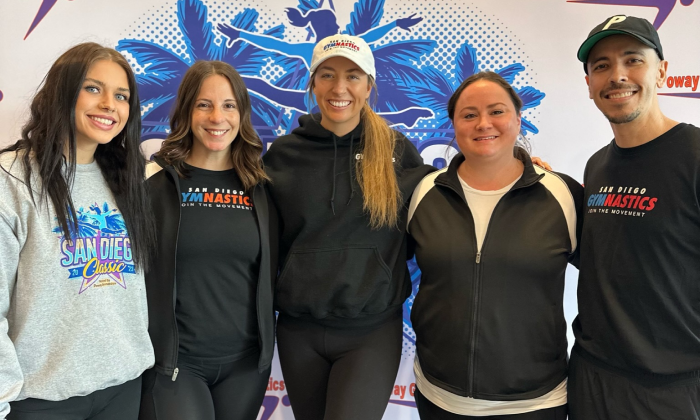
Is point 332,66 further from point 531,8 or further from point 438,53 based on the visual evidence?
point 531,8

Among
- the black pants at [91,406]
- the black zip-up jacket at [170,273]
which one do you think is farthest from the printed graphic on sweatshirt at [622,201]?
the black pants at [91,406]

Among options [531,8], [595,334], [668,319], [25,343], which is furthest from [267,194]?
[531,8]

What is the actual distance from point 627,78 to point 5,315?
207cm

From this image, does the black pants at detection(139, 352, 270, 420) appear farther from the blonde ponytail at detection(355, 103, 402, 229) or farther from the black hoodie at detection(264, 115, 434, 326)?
the blonde ponytail at detection(355, 103, 402, 229)

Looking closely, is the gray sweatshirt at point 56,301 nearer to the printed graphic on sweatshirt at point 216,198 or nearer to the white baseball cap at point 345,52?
the printed graphic on sweatshirt at point 216,198

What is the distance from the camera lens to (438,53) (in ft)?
7.63

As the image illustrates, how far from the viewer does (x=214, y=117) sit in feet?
5.67

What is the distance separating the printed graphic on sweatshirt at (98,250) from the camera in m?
1.31

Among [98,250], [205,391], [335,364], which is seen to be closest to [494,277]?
[335,364]

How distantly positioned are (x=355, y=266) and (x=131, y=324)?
0.80 m

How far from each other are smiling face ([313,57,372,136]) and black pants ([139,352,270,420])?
1.02 meters

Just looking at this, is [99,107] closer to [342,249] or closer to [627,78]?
[342,249]

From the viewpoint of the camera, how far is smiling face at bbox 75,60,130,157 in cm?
138

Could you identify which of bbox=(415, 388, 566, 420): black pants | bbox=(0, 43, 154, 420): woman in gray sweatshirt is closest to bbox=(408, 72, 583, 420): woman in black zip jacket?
bbox=(415, 388, 566, 420): black pants
